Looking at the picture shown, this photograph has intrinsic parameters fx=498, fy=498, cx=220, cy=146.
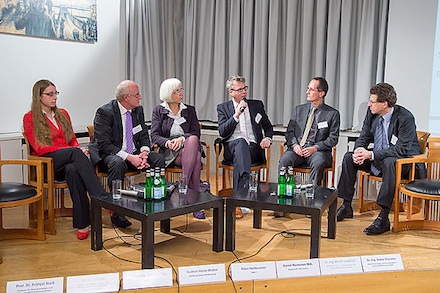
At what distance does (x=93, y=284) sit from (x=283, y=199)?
6.08 feet

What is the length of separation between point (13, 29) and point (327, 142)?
3001mm

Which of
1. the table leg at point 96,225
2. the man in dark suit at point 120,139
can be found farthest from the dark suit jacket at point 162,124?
the table leg at point 96,225

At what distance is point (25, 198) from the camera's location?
3396mm

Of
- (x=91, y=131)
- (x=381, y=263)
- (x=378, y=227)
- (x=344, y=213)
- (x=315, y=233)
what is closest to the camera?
(x=381, y=263)

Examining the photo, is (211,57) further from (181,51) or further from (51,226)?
(51,226)

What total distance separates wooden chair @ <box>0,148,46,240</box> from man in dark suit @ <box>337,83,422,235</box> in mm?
2399

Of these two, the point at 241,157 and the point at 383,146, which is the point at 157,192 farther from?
the point at 383,146

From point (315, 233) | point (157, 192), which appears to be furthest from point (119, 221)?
point (315, 233)

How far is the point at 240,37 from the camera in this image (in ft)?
19.5

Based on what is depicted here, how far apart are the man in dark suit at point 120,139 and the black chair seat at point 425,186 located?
6.71 ft

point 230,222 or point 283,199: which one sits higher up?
point 283,199

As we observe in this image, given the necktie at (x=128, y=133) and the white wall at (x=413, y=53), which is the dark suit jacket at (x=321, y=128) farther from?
the necktie at (x=128, y=133)

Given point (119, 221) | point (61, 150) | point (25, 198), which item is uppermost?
point (61, 150)

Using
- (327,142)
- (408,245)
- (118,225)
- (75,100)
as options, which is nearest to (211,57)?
(75,100)
